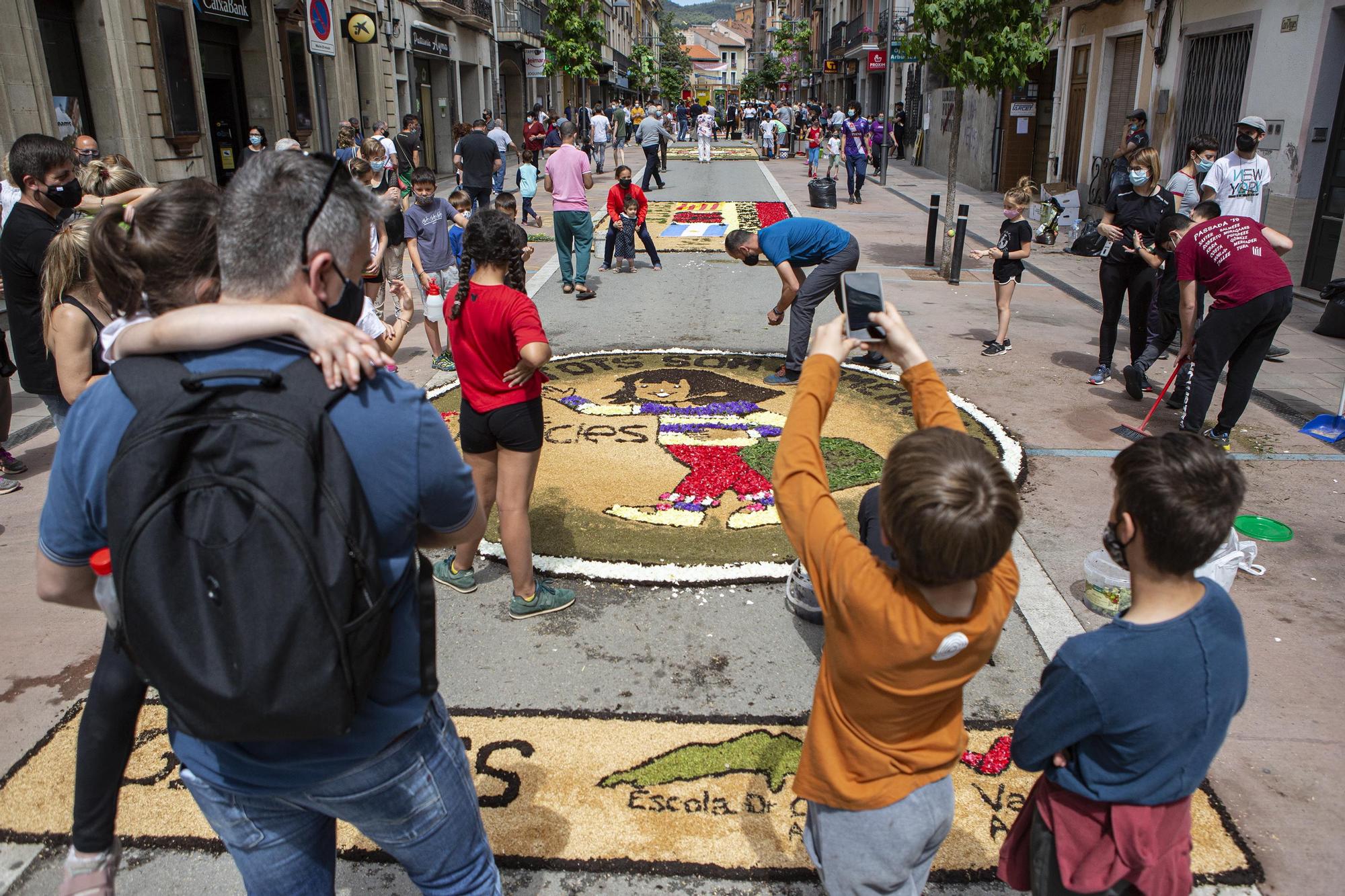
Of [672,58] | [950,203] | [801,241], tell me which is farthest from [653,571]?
[672,58]

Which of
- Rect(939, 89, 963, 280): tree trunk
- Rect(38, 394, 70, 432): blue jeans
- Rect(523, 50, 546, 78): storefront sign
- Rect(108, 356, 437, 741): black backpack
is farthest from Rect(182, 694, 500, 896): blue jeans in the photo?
Rect(523, 50, 546, 78): storefront sign

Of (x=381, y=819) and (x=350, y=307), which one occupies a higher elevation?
(x=350, y=307)

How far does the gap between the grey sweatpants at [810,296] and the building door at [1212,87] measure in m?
8.82

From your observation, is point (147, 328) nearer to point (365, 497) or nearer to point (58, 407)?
point (365, 497)

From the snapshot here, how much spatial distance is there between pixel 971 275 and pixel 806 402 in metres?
12.3

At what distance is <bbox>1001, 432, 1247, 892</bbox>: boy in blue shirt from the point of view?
6.50 ft

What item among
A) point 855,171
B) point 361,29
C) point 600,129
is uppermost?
point 361,29

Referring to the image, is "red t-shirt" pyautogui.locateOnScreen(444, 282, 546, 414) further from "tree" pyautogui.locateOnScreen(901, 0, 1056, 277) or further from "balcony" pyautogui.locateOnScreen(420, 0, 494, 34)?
"balcony" pyautogui.locateOnScreen(420, 0, 494, 34)

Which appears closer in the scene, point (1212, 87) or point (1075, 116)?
point (1212, 87)

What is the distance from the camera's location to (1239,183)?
9.51m

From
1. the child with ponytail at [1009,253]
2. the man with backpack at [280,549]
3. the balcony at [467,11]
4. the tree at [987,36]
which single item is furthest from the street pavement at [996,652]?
the balcony at [467,11]

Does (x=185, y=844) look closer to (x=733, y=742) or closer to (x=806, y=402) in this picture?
(x=733, y=742)

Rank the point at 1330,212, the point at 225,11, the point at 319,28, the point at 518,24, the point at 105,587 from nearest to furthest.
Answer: the point at 105,587, the point at 319,28, the point at 1330,212, the point at 225,11, the point at 518,24

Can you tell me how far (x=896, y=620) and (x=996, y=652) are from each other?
2545 mm
